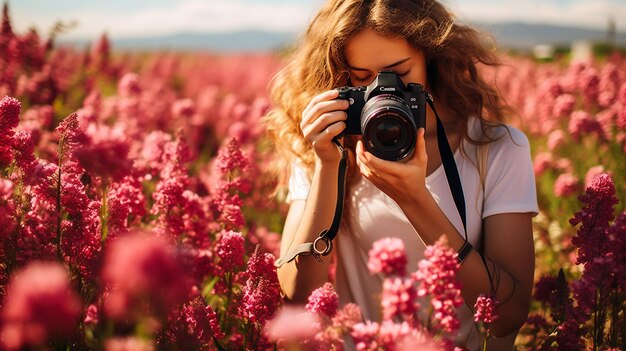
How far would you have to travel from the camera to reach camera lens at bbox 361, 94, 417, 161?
174cm

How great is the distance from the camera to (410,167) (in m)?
1.72

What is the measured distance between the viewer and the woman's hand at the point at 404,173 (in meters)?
1.72

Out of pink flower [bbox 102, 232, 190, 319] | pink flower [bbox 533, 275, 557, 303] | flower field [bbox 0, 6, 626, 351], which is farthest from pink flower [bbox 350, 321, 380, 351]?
pink flower [bbox 533, 275, 557, 303]

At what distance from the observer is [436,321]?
4.03 ft

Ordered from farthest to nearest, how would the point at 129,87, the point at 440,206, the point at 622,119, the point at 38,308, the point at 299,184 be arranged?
the point at 129,87
the point at 622,119
the point at 299,184
the point at 440,206
the point at 38,308

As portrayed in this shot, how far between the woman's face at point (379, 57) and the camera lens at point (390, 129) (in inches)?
13.2

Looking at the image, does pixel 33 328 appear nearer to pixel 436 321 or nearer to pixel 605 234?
pixel 436 321

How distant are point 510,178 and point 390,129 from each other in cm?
65

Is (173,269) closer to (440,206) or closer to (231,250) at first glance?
(231,250)

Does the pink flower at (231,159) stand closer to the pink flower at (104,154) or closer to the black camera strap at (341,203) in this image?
the black camera strap at (341,203)

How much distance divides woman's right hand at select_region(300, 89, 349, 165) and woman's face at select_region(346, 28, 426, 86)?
18 centimetres

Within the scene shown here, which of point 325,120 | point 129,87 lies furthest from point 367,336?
point 129,87

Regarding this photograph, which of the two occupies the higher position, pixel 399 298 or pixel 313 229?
pixel 313 229

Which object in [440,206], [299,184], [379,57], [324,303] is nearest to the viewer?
[324,303]
